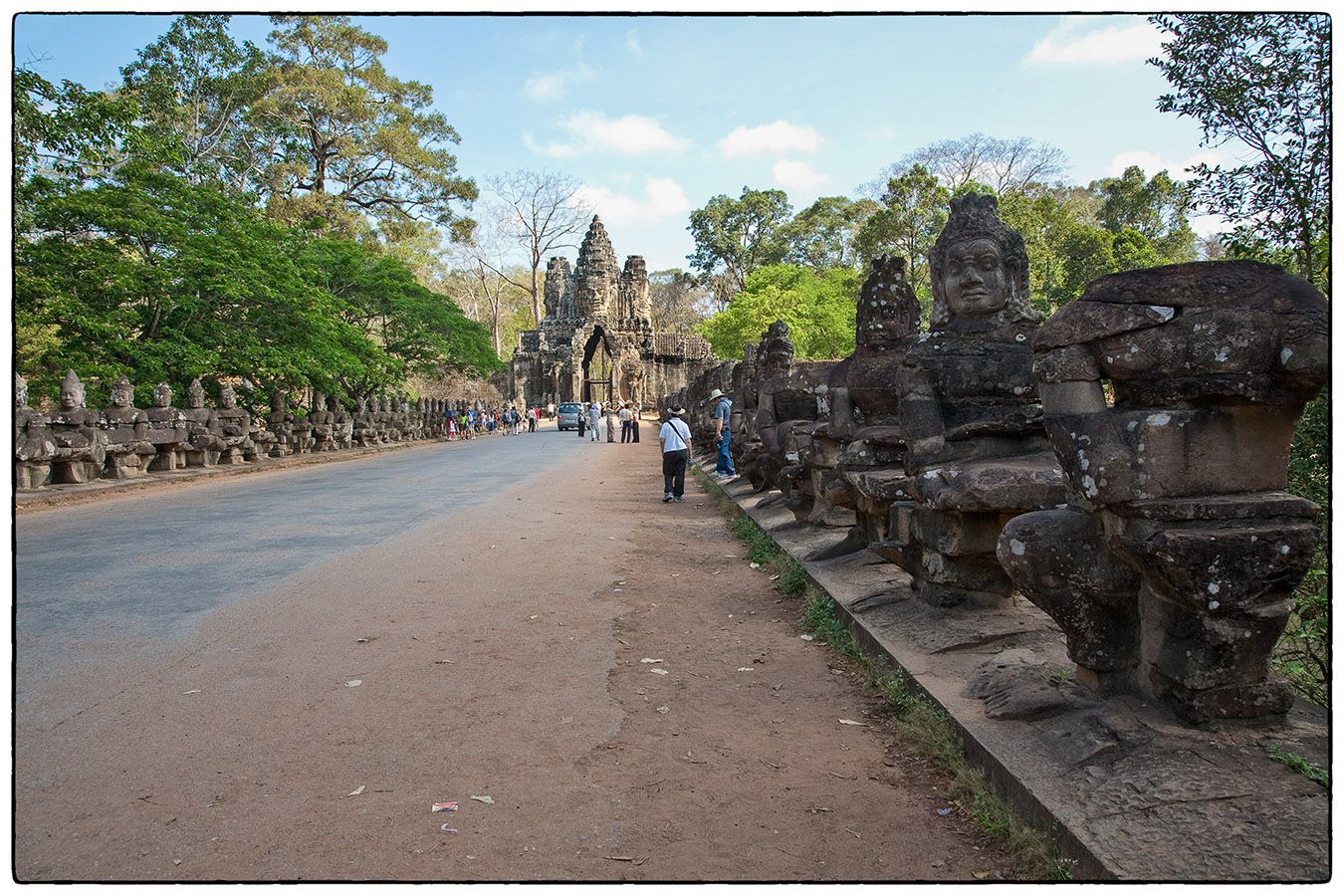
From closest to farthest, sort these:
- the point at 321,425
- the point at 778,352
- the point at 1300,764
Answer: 1. the point at 1300,764
2. the point at 778,352
3. the point at 321,425

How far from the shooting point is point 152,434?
1664 cm

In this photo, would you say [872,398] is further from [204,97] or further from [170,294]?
[204,97]

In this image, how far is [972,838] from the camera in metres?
2.83

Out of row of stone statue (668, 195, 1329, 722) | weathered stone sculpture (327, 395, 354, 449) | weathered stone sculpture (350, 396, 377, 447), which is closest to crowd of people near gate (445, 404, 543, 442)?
A: weathered stone sculpture (350, 396, 377, 447)

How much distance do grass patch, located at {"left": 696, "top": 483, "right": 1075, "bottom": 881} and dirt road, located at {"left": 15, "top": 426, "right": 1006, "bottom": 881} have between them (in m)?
0.08

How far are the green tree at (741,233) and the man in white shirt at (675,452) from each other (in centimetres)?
4773

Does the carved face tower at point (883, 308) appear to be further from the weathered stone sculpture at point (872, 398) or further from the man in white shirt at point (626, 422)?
the man in white shirt at point (626, 422)

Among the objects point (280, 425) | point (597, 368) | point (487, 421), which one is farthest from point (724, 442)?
point (597, 368)

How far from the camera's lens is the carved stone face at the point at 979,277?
4879 millimetres

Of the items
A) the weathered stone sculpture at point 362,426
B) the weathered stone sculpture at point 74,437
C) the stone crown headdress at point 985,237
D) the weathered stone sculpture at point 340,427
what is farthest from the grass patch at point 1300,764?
the weathered stone sculpture at point 362,426

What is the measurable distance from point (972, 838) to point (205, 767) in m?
2.73

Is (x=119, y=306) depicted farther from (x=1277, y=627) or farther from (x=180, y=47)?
(x=1277, y=627)

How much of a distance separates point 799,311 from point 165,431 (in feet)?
85.6

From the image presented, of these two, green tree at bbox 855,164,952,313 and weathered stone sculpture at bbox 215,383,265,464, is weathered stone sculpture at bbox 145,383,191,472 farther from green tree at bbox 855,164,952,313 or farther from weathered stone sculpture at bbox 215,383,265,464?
green tree at bbox 855,164,952,313
